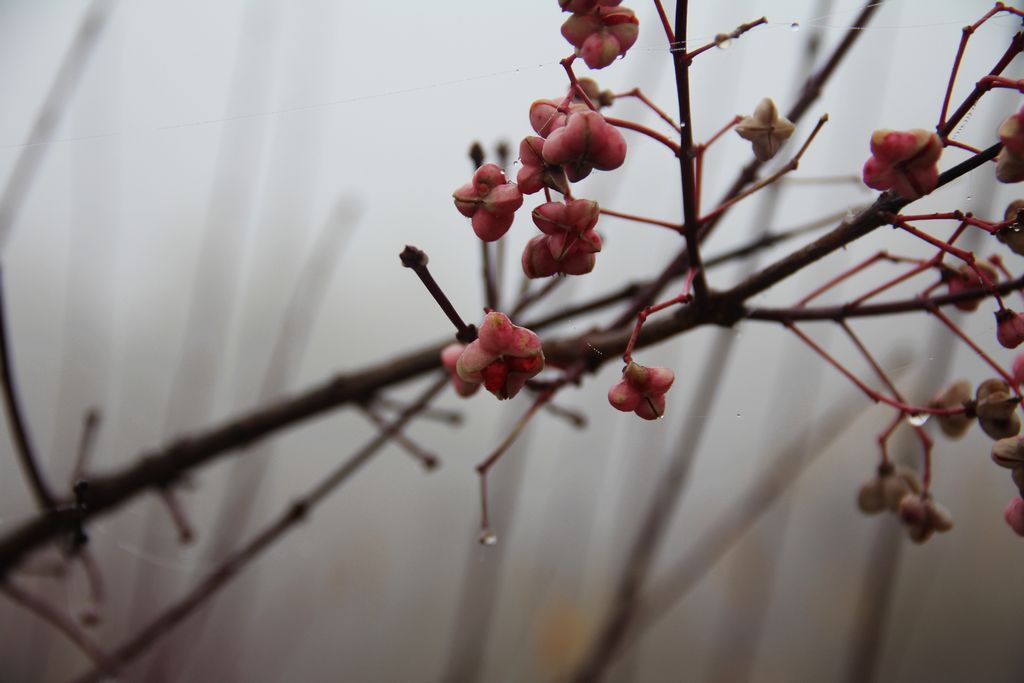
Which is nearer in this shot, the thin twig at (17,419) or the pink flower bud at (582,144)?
the pink flower bud at (582,144)

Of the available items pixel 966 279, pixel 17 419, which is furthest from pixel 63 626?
pixel 966 279

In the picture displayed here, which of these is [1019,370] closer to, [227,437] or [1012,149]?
[1012,149]

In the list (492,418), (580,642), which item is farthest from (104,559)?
(580,642)

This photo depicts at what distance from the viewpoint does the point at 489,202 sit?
320 mm

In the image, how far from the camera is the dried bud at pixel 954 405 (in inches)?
17.4

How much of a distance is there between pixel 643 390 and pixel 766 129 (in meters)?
0.16

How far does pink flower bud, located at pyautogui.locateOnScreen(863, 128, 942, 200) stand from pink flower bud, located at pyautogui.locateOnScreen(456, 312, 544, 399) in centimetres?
17

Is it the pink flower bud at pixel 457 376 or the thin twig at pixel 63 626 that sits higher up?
the pink flower bud at pixel 457 376

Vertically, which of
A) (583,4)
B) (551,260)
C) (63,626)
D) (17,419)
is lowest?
(63,626)

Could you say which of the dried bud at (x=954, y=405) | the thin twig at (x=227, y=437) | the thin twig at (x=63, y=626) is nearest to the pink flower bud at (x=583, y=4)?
the thin twig at (x=227, y=437)

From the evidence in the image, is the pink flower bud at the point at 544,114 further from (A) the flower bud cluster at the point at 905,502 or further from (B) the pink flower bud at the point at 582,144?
(A) the flower bud cluster at the point at 905,502

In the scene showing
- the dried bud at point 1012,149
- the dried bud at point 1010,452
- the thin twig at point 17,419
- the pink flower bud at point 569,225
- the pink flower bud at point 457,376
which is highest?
the dried bud at point 1012,149

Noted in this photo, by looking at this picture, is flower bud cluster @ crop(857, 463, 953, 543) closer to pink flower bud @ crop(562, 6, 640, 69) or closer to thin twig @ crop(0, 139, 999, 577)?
thin twig @ crop(0, 139, 999, 577)

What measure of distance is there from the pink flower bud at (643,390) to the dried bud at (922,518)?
0.76 ft
